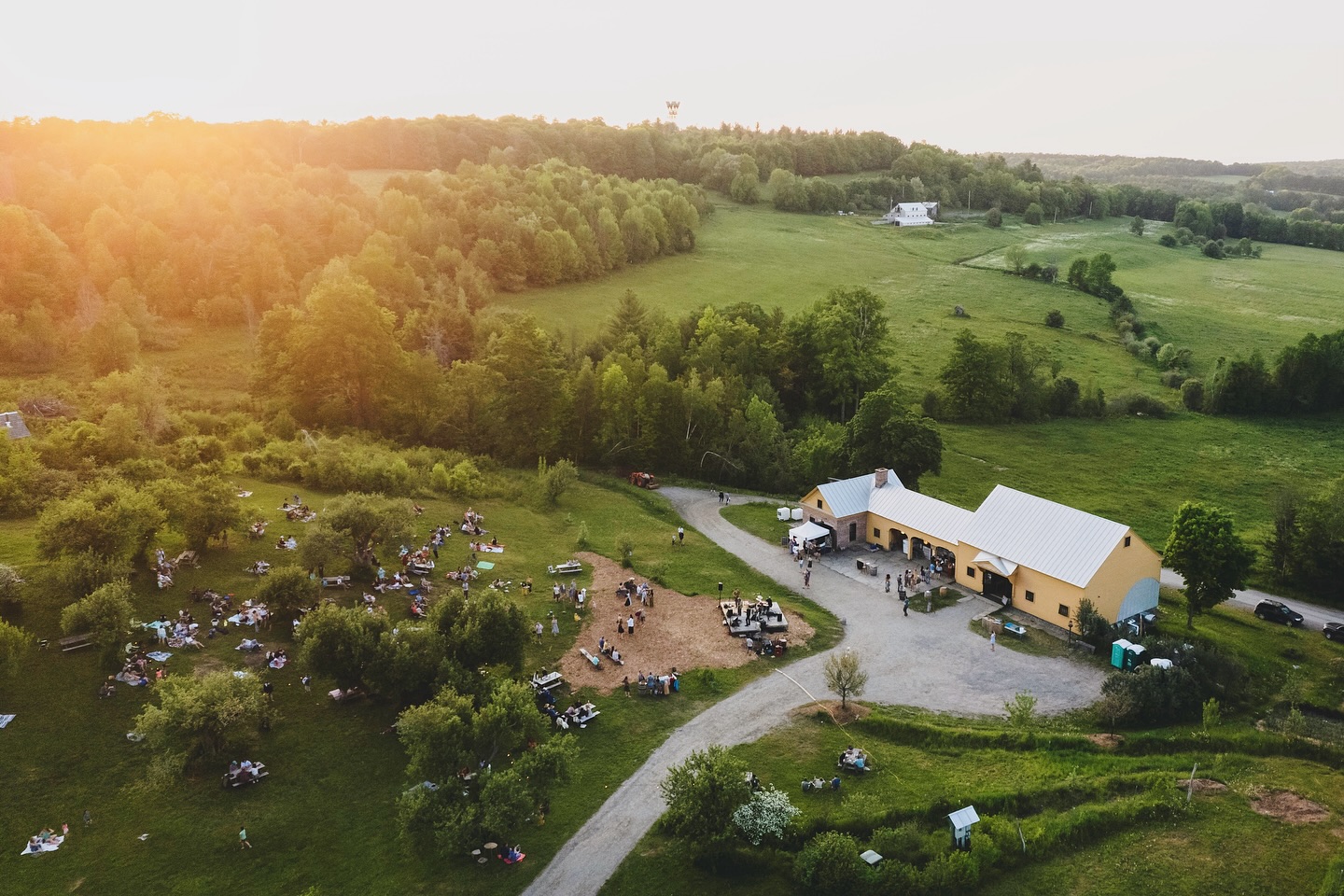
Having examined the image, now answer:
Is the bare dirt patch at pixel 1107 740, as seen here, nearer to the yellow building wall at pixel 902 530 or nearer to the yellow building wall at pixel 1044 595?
the yellow building wall at pixel 1044 595

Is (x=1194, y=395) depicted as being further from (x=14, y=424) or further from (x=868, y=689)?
(x=14, y=424)

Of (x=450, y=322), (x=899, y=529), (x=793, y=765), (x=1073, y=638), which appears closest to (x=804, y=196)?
(x=450, y=322)

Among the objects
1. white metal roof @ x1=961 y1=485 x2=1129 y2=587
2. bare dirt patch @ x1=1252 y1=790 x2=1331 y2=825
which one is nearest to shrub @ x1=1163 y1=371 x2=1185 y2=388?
white metal roof @ x1=961 y1=485 x2=1129 y2=587

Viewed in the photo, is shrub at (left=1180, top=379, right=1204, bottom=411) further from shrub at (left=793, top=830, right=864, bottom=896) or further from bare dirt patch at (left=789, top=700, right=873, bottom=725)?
shrub at (left=793, top=830, right=864, bottom=896)

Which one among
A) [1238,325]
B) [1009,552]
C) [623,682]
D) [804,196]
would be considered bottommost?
[623,682]

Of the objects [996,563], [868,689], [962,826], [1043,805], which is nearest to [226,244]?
[868,689]

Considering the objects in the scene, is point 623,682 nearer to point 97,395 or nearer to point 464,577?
point 464,577
